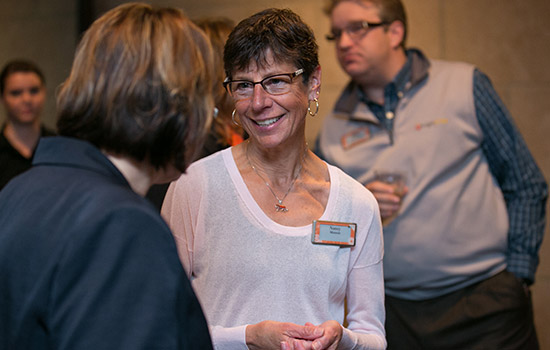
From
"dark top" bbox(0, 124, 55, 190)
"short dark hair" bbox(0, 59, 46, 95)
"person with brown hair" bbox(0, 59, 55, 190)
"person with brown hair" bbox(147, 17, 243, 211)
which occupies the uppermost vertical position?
"person with brown hair" bbox(147, 17, 243, 211)

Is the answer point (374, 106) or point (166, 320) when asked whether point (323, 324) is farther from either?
point (374, 106)

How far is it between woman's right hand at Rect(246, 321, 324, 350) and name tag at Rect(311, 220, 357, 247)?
0.78ft

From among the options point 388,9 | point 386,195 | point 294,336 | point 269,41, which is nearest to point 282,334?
point 294,336

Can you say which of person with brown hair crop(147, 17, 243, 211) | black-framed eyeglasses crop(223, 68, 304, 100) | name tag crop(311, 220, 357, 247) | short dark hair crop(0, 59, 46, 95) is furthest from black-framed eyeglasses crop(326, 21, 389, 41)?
short dark hair crop(0, 59, 46, 95)

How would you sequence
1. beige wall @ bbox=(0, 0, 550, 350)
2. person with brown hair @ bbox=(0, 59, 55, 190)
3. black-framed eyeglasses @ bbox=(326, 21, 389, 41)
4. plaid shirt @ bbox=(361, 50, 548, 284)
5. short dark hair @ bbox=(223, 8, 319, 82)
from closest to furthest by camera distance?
short dark hair @ bbox=(223, 8, 319, 82) → plaid shirt @ bbox=(361, 50, 548, 284) → black-framed eyeglasses @ bbox=(326, 21, 389, 41) → beige wall @ bbox=(0, 0, 550, 350) → person with brown hair @ bbox=(0, 59, 55, 190)

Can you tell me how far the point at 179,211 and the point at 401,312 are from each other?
122 cm

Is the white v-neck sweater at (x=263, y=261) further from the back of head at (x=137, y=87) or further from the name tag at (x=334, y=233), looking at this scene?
Result: the back of head at (x=137, y=87)

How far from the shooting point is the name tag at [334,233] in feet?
5.41

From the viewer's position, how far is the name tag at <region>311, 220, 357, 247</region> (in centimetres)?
165

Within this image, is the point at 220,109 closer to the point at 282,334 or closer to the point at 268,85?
the point at 268,85

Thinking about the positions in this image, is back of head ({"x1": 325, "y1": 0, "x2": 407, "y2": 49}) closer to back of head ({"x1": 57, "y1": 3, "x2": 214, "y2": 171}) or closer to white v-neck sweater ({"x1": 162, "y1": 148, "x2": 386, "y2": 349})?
white v-neck sweater ({"x1": 162, "y1": 148, "x2": 386, "y2": 349})

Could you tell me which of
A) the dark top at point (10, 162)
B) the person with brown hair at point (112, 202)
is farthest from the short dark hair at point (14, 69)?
the person with brown hair at point (112, 202)

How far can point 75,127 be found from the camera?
3.61ft

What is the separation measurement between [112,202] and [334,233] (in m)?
0.81
